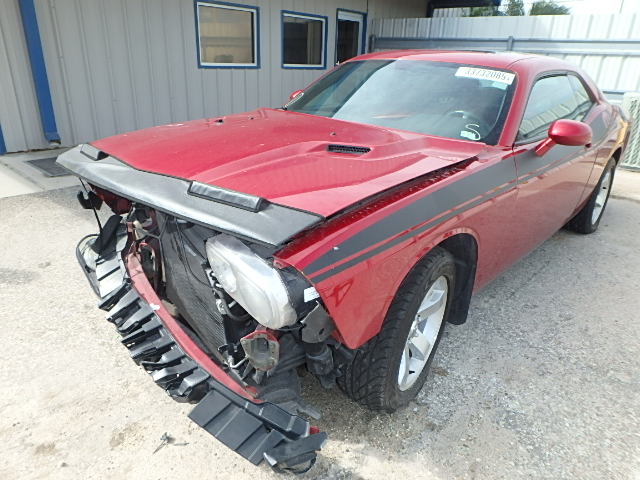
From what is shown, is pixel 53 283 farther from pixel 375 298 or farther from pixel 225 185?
pixel 375 298

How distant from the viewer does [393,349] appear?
1927 millimetres

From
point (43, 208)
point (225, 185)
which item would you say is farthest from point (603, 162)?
point (43, 208)

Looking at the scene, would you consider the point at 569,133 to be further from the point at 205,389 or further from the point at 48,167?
the point at 48,167

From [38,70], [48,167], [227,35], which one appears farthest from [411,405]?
[227,35]

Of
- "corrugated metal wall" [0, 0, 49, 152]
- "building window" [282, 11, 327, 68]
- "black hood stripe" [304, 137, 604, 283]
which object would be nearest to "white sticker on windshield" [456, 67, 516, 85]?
"black hood stripe" [304, 137, 604, 283]

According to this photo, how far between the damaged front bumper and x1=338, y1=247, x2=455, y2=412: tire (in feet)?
1.26

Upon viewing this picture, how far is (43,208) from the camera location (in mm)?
4664

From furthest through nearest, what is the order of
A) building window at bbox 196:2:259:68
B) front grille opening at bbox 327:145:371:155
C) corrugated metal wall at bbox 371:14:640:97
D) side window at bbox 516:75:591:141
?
corrugated metal wall at bbox 371:14:640:97, building window at bbox 196:2:259:68, side window at bbox 516:75:591:141, front grille opening at bbox 327:145:371:155

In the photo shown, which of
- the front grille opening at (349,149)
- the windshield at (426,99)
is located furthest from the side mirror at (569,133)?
the front grille opening at (349,149)

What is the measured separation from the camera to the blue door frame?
5.82m

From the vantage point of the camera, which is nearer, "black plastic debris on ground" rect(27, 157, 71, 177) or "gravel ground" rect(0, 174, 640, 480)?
"gravel ground" rect(0, 174, 640, 480)

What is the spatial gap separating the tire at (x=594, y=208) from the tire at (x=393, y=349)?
290 cm

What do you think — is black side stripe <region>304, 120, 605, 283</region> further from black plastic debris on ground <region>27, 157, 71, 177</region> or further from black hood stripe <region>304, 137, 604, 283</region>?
black plastic debris on ground <region>27, 157, 71, 177</region>

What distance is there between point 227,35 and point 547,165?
6.80 metres
